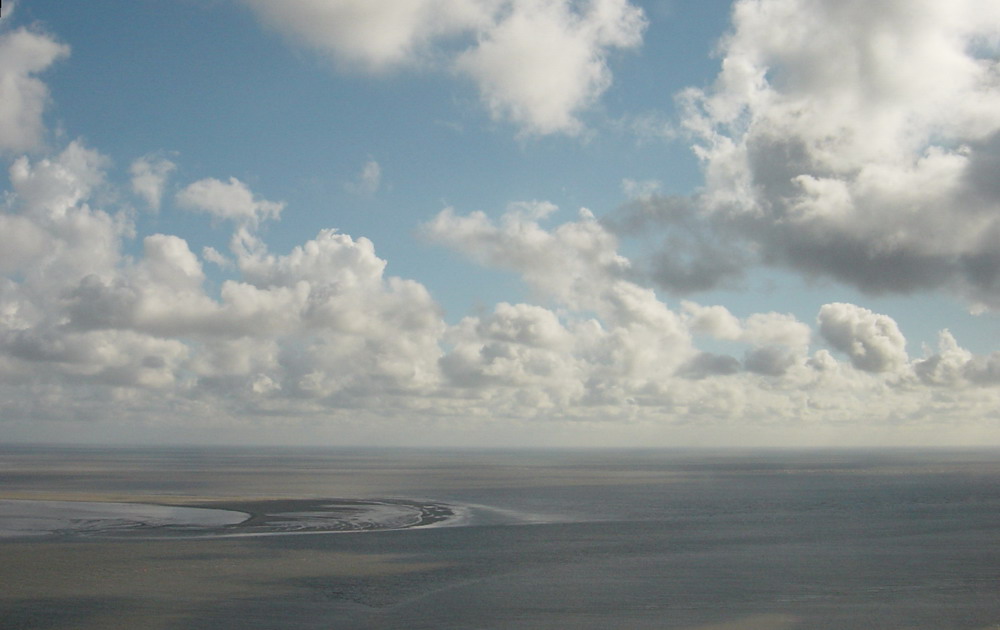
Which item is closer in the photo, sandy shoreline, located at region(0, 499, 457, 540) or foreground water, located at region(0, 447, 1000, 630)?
foreground water, located at region(0, 447, 1000, 630)

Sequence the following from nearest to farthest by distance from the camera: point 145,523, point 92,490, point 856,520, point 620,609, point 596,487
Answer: point 620,609 → point 145,523 → point 856,520 → point 92,490 → point 596,487

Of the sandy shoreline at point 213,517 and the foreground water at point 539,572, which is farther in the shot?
the sandy shoreline at point 213,517

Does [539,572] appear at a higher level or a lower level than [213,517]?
lower

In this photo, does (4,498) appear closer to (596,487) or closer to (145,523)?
(145,523)

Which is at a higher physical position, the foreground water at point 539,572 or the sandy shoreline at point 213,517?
the sandy shoreline at point 213,517

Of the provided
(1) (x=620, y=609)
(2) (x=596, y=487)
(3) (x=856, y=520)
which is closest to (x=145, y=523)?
(1) (x=620, y=609)

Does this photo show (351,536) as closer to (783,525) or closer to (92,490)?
(783,525)

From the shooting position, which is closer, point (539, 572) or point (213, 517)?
point (539, 572)

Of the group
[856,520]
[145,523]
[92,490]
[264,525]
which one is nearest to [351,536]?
[264,525]

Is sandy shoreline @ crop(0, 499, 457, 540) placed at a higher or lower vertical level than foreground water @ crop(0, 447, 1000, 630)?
higher

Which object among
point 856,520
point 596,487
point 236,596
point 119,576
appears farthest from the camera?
point 596,487

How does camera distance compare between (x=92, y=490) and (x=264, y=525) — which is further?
(x=92, y=490)
